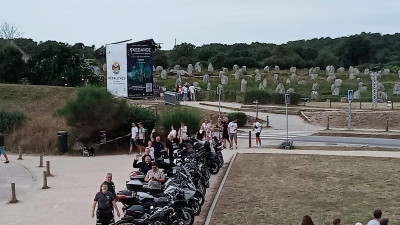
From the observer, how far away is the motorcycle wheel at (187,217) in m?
12.4

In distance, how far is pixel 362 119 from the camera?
37.0m

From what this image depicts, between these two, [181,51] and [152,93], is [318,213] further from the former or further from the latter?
[181,51]

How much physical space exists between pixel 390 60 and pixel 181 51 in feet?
110

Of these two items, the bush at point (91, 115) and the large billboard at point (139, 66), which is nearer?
the bush at point (91, 115)

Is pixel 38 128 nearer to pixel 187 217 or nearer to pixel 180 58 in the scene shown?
pixel 187 217

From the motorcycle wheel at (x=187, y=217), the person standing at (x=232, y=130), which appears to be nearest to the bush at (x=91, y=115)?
the person standing at (x=232, y=130)

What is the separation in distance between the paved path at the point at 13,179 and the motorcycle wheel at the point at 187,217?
7.22 meters

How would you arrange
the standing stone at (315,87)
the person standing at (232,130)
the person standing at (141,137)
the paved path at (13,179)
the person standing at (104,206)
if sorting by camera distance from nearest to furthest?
the person standing at (104,206) → the paved path at (13,179) → the person standing at (141,137) → the person standing at (232,130) → the standing stone at (315,87)

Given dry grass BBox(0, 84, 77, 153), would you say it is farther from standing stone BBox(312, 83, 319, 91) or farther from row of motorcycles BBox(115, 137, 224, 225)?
standing stone BBox(312, 83, 319, 91)

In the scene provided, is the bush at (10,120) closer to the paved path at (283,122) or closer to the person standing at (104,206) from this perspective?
the paved path at (283,122)

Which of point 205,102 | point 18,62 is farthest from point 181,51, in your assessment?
point 205,102

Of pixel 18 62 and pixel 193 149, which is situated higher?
pixel 18 62

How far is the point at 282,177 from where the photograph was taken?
19.0m

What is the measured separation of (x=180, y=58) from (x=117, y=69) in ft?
140
